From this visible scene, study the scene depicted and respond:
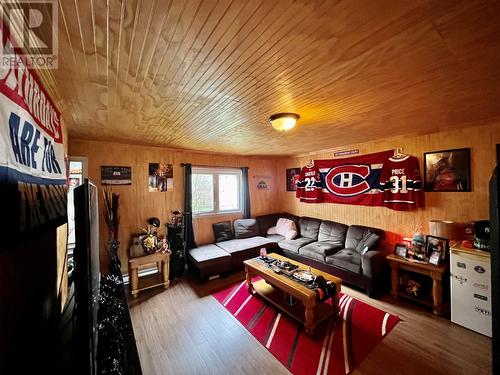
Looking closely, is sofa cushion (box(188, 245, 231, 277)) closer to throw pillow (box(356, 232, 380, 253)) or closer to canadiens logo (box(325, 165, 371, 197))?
throw pillow (box(356, 232, 380, 253))

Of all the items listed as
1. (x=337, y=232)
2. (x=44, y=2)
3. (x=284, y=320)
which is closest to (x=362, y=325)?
(x=284, y=320)

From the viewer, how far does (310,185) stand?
4562mm

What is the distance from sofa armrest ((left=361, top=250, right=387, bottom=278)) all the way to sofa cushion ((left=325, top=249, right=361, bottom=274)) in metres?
0.11

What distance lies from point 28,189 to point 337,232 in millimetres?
4133

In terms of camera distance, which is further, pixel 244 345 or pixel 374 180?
pixel 374 180

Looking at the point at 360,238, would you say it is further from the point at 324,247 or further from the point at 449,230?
the point at 449,230

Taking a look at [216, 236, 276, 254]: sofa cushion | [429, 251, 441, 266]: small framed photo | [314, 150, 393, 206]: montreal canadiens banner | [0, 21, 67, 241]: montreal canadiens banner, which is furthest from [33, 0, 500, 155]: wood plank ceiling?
[216, 236, 276, 254]: sofa cushion

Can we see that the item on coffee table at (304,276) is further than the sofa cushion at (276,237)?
No

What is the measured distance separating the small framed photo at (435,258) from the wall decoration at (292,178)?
289 cm

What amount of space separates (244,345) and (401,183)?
3178 millimetres

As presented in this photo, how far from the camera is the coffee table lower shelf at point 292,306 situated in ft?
7.62

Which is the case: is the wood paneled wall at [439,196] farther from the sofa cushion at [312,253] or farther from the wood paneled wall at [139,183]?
the wood paneled wall at [139,183]
